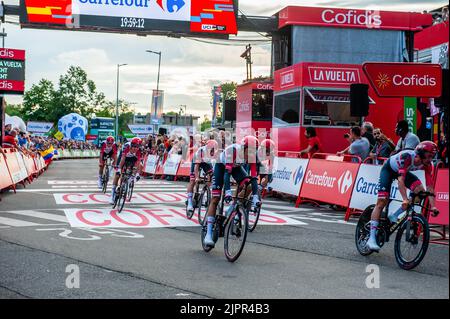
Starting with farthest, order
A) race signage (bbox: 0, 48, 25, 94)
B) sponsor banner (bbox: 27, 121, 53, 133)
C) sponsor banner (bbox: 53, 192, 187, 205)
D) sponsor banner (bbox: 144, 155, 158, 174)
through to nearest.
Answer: sponsor banner (bbox: 27, 121, 53, 133)
sponsor banner (bbox: 144, 155, 158, 174)
race signage (bbox: 0, 48, 25, 94)
sponsor banner (bbox: 53, 192, 187, 205)

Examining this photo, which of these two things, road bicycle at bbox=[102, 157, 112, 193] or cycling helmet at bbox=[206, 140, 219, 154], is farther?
road bicycle at bbox=[102, 157, 112, 193]

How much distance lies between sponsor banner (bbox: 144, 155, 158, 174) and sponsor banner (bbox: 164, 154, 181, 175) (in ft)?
4.86

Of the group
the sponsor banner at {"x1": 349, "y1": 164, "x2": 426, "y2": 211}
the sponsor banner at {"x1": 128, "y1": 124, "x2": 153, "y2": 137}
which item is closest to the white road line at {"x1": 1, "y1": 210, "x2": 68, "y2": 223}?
the sponsor banner at {"x1": 349, "y1": 164, "x2": 426, "y2": 211}

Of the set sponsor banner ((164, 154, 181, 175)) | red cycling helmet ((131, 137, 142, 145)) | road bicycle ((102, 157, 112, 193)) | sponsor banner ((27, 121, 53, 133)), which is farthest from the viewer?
sponsor banner ((27, 121, 53, 133))

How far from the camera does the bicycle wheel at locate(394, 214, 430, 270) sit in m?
8.47

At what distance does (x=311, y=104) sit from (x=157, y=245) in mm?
12761

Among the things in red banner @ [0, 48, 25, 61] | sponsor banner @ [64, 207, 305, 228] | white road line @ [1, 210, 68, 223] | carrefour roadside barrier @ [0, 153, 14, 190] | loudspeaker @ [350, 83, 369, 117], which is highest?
red banner @ [0, 48, 25, 61]

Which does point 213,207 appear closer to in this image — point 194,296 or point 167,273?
point 167,273

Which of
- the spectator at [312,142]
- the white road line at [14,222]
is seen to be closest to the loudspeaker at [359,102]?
the spectator at [312,142]

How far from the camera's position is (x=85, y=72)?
138m

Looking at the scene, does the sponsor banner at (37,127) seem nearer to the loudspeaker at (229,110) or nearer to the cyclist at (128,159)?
the loudspeaker at (229,110)

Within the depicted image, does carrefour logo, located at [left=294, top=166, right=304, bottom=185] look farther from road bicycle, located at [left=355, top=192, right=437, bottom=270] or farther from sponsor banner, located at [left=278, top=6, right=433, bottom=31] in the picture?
sponsor banner, located at [left=278, top=6, right=433, bottom=31]

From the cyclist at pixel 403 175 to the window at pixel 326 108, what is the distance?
12.9 metres
